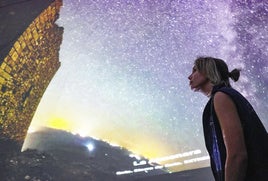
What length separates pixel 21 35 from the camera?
1089 centimetres

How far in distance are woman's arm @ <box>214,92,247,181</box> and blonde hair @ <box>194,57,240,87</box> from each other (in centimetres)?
27

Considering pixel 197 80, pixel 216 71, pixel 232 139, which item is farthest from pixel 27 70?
pixel 232 139

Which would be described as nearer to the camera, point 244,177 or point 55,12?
point 244,177

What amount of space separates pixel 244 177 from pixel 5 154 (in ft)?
55.5

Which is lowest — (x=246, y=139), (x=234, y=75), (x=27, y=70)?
(x=246, y=139)

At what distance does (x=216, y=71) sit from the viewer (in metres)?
1.96

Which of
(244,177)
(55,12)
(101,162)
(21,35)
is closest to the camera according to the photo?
(244,177)

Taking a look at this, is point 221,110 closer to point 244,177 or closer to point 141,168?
point 244,177

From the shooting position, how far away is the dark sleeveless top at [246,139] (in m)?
1.55

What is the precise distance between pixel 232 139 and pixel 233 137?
0.04 feet

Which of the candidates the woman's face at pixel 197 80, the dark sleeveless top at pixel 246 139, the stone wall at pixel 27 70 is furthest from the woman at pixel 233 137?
the stone wall at pixel 27 70

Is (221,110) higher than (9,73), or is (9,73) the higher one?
(9,73)

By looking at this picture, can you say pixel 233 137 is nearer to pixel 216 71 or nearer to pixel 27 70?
pixel 216 71

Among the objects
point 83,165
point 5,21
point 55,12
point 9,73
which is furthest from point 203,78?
point 83,165
